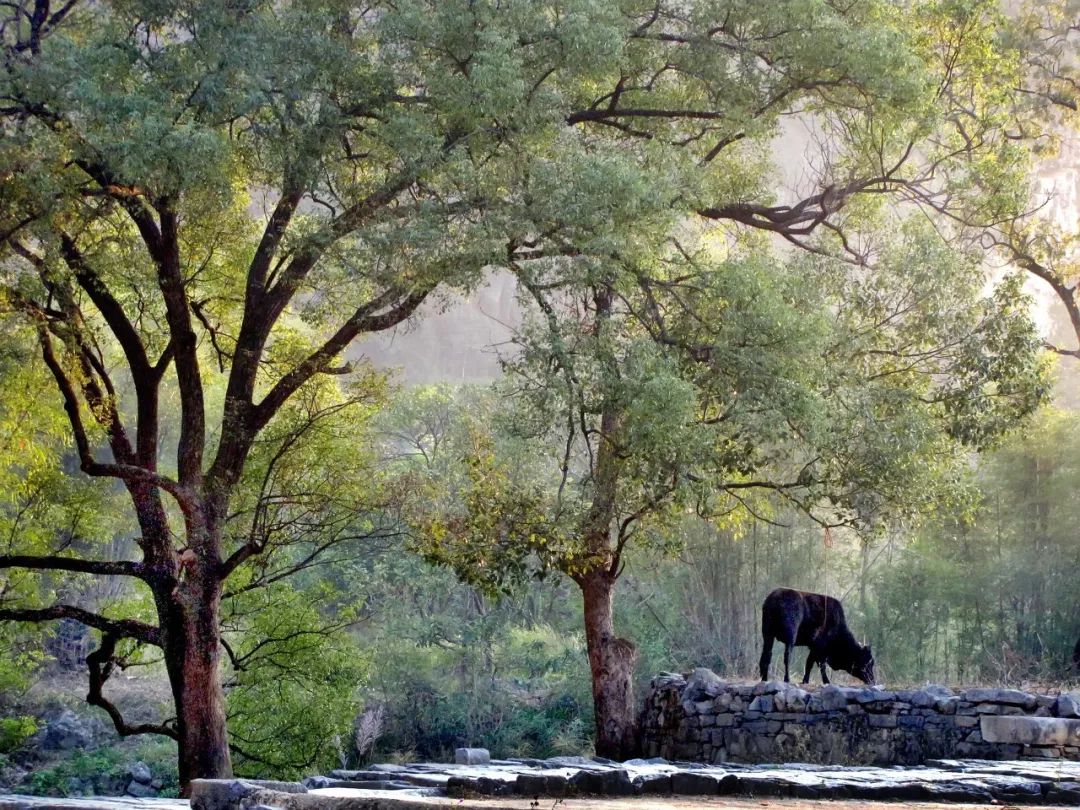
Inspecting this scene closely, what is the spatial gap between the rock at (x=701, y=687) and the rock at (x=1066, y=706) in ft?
13.5

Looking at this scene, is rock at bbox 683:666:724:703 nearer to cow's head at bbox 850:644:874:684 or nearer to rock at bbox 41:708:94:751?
Answer: cow's head at bbox 850:644:874:684

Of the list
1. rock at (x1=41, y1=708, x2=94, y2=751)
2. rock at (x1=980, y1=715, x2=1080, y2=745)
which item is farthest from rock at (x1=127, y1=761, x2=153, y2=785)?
rock at (x1=980, y1=715, x2=1080, y2=745)

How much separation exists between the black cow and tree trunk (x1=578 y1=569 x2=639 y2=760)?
1907mm

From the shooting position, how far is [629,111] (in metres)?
13.5

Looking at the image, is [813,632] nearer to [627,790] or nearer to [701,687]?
[701,687]

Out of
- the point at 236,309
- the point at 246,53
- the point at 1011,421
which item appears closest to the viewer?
the point at 246,53

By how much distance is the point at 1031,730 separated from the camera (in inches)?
467

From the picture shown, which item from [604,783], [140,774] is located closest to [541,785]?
[604,783]

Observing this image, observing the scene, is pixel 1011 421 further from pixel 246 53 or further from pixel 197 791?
pixel 197 791

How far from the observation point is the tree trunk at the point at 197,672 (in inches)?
479

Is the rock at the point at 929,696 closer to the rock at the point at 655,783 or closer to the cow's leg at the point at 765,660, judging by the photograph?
the cow's leg at the point at 765,660

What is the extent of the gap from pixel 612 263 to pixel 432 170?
1893 mm

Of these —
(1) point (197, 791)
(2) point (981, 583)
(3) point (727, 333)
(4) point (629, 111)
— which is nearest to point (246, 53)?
(4) point (629, 111)

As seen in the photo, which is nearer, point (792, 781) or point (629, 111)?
point (792, 781)
